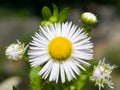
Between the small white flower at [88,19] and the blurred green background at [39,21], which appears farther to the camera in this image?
the blurred green background at [39,21]

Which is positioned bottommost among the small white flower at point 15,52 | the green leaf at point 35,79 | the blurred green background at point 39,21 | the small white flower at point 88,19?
the green leaf at point 35,79

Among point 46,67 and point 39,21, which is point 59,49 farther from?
point 39,21

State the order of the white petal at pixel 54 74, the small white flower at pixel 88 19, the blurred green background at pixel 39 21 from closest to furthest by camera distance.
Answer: the white petal at pixel 54 74 → the small white flower at pixel 88 19 → the blurred green background at pixel 39 21

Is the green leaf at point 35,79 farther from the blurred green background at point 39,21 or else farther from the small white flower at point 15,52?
the blurred green background at point 39,21

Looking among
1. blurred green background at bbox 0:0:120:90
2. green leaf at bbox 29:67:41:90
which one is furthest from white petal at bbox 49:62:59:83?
blurred green background at bbox 0:0:120:90

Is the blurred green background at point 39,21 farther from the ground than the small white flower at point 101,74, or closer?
farther from the ground

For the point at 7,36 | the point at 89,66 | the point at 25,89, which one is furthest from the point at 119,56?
the point at 89,66

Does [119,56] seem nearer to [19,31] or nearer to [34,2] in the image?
[19,31]

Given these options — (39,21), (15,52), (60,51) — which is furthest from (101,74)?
(39,21)

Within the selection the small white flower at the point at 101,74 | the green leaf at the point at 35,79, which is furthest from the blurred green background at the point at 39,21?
the small white flower at the point at 101,74

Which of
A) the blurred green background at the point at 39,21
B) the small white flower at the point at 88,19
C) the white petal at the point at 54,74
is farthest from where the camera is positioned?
the blurred green background at the point at 39,21
